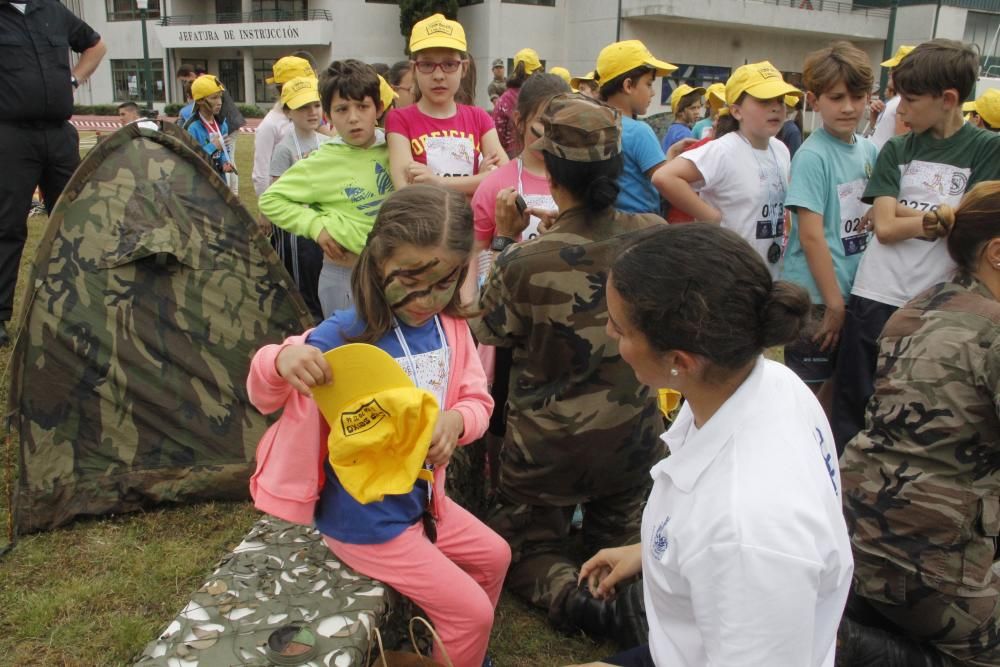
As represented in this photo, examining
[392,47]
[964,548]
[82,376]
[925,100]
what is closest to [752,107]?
[925,100]

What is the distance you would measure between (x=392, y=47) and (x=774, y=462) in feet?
120

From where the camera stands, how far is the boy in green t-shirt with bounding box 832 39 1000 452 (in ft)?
10.5

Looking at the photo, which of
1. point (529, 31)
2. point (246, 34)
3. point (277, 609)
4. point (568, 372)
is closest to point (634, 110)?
point (568, 372)

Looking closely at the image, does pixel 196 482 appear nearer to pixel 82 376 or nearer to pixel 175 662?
pixel 82 376

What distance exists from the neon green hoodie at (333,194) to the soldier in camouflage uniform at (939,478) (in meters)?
2.23

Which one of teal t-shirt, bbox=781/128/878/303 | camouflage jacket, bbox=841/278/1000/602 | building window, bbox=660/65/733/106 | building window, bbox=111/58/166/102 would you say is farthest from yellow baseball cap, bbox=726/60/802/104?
building window, bbox=111/58/166/102

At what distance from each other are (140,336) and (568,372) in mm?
1875

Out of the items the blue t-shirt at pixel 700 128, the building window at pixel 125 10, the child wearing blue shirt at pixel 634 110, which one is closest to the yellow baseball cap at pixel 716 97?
the blue t-shirt at pixel 700 128

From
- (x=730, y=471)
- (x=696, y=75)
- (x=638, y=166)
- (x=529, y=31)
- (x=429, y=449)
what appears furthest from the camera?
(x=696, y=75)

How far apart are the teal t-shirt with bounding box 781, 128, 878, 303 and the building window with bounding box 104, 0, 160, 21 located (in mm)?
42340

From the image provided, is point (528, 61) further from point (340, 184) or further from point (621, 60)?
point (340, 184)

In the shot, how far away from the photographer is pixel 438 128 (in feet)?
12.3

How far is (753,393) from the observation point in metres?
1.46

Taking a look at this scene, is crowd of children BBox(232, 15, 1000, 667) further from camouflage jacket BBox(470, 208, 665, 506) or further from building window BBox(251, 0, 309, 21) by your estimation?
building window BBox(251, 0, 309, 21)
